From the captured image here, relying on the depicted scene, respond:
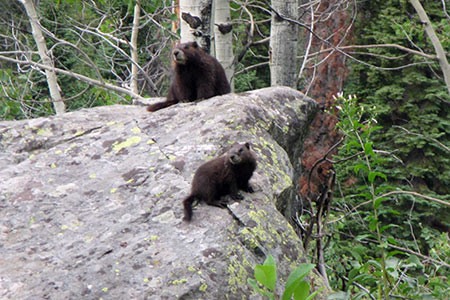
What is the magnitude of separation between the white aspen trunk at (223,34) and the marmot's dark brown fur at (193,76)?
995mm

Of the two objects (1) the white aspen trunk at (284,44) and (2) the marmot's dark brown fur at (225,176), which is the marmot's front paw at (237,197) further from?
(1) the white aspen trunk at (284,44)

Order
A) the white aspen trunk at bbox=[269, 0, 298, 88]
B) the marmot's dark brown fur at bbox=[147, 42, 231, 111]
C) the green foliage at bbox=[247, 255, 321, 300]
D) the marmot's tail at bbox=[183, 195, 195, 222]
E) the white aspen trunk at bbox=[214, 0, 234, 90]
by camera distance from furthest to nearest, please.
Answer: the white aspen trunk at bbox=[214, 0, 234, 90] < the white aspen trunk at bbox=[269, 0, 298, 88] < the marmot's dark brown fur at bbox=[147, 42, 231, 111] < the marmot's tail at bbox=[183, 195, 195, 222] < the green foliage at bbox=[247, 255, 321, 300]

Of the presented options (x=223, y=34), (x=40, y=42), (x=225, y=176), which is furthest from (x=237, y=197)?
(x=40, y=42)

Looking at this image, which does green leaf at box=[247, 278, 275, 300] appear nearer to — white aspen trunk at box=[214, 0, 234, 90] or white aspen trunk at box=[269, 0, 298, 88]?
white aspen trunk at box=[269, 0, 298, 88]

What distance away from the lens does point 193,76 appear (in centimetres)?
515

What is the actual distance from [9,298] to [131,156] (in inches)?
58.5

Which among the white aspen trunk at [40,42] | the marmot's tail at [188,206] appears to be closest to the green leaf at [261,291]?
the marmot's tail at [188,206]

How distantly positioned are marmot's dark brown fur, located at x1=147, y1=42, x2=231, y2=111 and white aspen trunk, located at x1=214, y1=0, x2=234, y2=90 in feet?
3.26

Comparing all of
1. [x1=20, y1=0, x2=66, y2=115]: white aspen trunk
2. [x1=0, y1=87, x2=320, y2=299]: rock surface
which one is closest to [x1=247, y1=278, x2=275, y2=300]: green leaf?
[x1=0, y1=87, x2=320, y2=299]: rock surface

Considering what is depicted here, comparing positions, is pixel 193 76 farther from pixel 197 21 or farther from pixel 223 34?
pixel 223 34

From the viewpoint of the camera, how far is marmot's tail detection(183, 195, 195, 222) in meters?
2.98

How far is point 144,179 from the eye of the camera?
3.39 m

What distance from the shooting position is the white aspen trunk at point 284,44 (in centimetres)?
545

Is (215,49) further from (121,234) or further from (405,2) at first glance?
(405,2)
